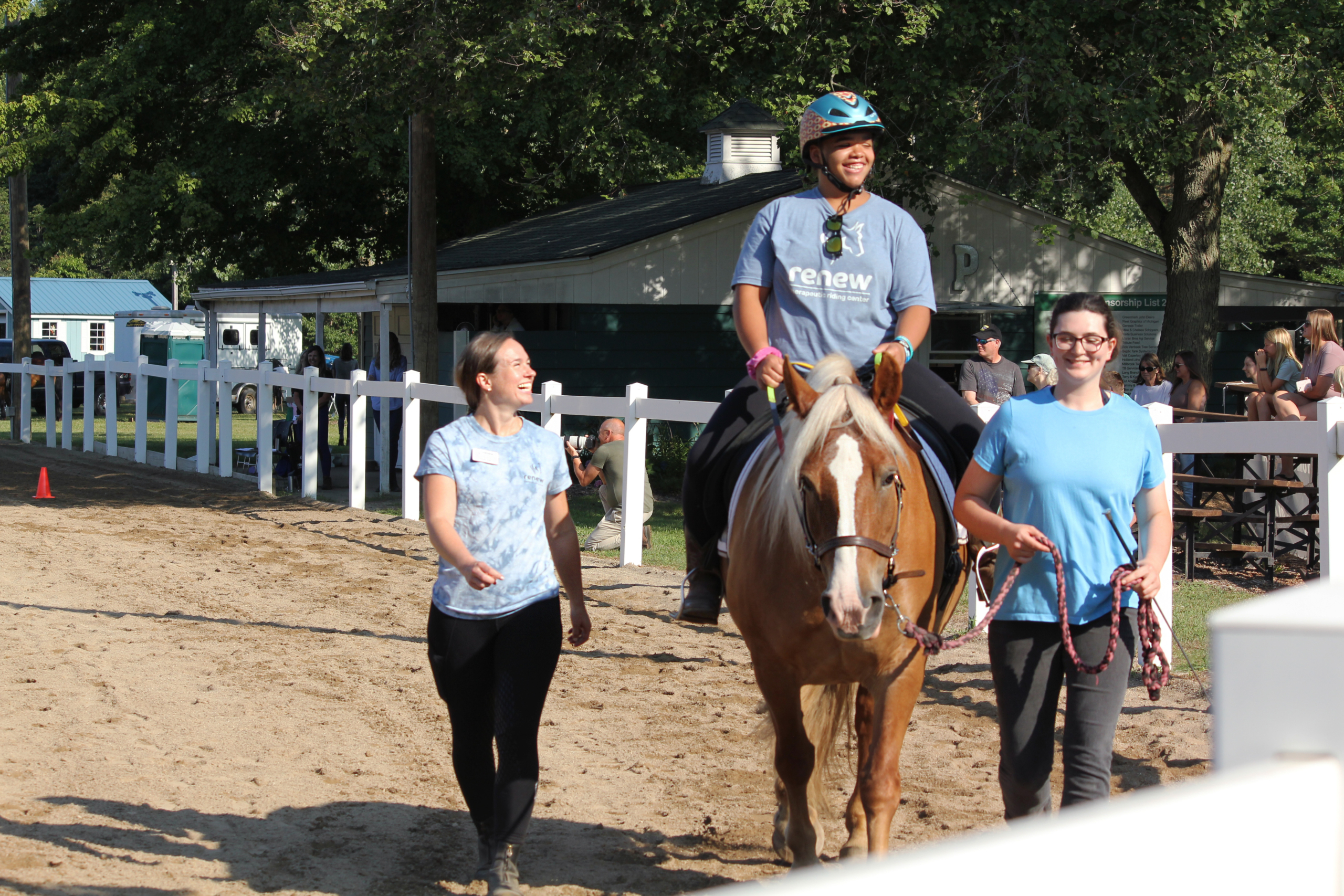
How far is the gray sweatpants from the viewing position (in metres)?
3.77

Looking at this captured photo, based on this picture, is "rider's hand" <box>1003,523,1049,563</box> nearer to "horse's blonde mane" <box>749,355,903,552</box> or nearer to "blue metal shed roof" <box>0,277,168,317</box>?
"horse's blonde mane" <box>749,355,903,552</box>

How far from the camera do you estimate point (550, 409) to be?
1243cm

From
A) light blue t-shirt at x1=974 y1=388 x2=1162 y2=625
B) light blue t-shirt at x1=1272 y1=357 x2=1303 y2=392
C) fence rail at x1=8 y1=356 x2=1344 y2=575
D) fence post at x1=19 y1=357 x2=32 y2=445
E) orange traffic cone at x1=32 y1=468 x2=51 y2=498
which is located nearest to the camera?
light blue t-shirt at x1=974 y1=388 x2=1162 y2=625

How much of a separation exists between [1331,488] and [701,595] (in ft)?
9.92

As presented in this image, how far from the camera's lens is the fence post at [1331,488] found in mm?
5797

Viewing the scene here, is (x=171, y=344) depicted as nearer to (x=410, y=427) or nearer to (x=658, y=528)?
(x=410, y=427)

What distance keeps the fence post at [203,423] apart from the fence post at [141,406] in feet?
6.29

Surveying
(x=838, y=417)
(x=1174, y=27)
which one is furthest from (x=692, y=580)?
(x=1174, y=27)

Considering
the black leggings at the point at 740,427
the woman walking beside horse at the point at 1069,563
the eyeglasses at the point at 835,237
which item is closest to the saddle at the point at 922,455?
the black leggings at the point at 740,427

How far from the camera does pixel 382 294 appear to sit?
21.2 meters

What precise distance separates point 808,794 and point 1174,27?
1138cm

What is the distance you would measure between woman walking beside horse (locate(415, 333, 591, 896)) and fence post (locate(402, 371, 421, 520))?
959cm

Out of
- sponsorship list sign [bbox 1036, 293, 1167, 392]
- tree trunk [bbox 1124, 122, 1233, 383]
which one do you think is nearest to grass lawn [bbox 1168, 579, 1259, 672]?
tree trunk [bbox 1124, 122, 1233, 383]

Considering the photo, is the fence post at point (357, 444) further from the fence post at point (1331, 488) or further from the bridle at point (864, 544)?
the bridle at point (864, 544)
